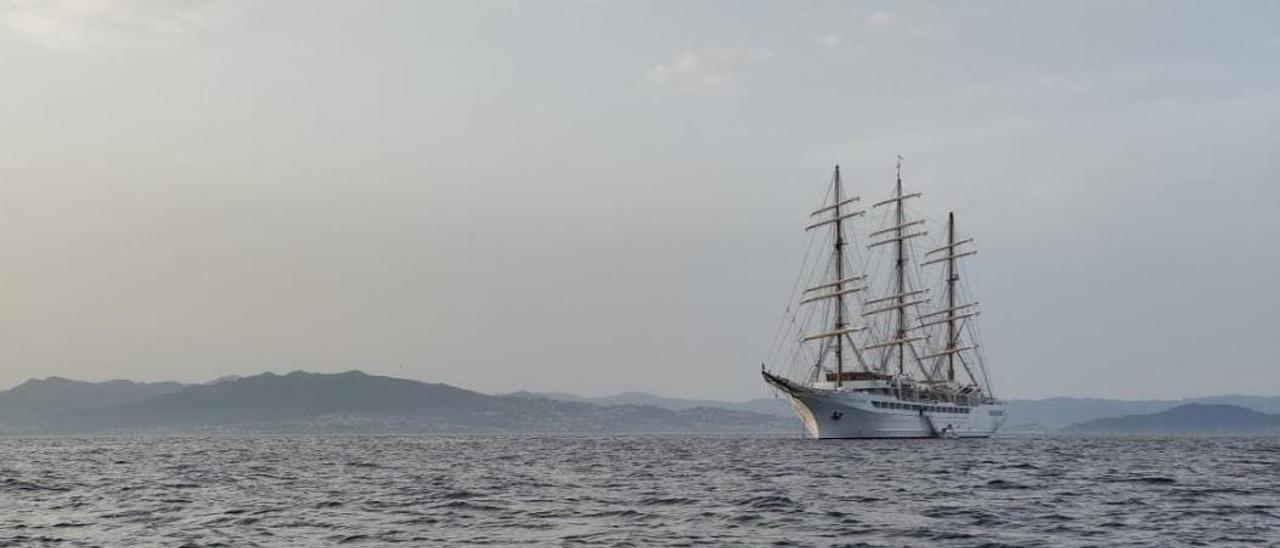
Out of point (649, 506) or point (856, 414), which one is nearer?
point (649, 506)

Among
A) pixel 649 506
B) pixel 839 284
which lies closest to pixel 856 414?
pixel 839 284

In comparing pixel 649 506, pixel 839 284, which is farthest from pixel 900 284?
pixel 649 506

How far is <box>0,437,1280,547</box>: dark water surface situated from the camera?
41.2m

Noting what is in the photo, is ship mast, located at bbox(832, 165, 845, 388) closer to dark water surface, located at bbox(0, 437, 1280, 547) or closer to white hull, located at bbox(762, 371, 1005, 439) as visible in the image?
white hull, located at bbox(762, 371, 1005, 439)

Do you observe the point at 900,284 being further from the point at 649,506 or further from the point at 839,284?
the point at 649,506

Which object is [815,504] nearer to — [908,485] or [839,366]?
[908,485]

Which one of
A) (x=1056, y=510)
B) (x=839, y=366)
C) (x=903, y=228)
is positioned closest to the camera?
(x=1056, y=510)

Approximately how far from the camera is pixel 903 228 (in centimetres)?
19825

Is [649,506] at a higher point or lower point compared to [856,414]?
lower

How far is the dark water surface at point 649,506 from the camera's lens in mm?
41156

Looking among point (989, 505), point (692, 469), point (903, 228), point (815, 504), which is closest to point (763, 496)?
point (815, 504)

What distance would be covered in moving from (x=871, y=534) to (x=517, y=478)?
37470 mm

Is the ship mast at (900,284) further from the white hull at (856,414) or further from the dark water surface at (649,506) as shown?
the dark water surface at (649,506)

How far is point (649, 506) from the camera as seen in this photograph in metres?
52.2
